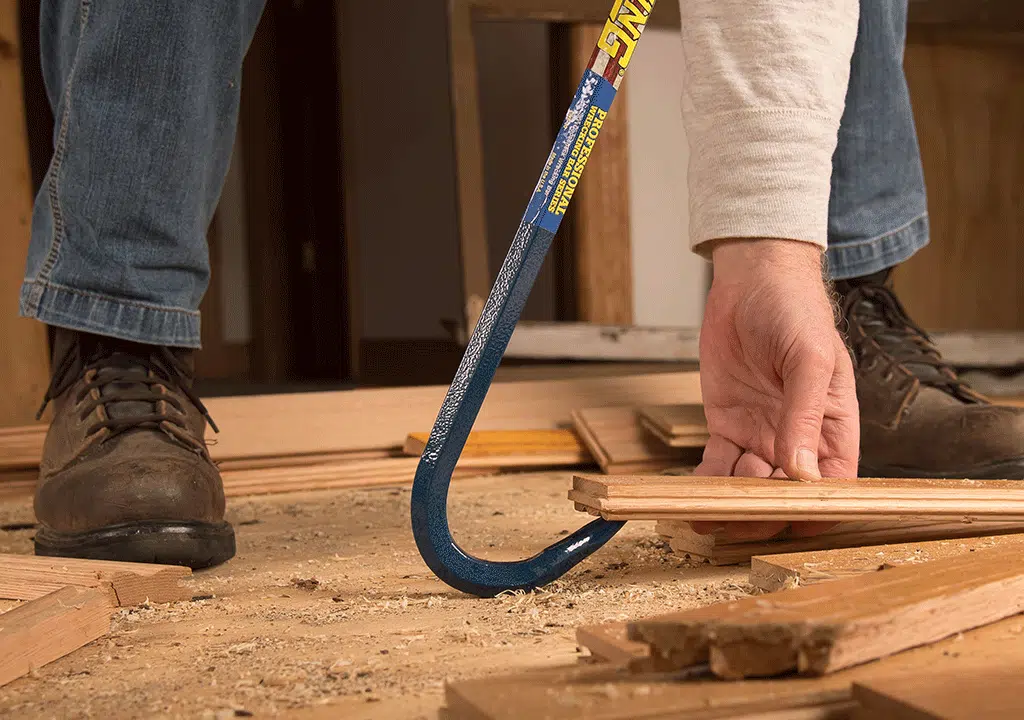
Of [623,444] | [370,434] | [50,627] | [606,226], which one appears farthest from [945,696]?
[606,226]

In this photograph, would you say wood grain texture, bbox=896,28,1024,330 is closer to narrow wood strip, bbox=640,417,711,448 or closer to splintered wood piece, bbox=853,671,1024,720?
narrow wood strip, bbox=640,417,711,448

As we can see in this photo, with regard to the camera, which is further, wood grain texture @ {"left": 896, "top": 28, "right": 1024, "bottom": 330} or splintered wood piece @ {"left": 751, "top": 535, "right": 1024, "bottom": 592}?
wood grain texture @ {"left": 896, "top": 28, "right": 1024, "bottom": 330}

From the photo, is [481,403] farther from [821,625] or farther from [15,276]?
[15,276]

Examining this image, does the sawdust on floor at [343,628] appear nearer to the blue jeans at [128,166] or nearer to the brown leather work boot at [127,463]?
the brown leather work boot at [127,463]

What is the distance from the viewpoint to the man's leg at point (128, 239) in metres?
1.29

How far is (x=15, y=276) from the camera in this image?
98.0 inches

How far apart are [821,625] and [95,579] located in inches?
27.0

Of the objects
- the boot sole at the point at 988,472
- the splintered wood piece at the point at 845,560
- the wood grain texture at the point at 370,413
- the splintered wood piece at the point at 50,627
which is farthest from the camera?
the wood grain texture at the point at 370,413

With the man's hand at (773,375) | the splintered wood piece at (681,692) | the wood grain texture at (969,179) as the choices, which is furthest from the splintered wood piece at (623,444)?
the wood grain texture at (969,179)

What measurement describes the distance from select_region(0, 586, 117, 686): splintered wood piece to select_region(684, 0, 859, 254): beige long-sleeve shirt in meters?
0.74

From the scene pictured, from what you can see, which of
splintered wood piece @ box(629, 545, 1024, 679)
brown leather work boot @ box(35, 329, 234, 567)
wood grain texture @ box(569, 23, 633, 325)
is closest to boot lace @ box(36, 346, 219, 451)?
brown leather work boot @ box(35, 329, 234, 567)

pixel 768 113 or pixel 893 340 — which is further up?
pixel 768 113

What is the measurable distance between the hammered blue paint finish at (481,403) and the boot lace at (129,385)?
49 cm

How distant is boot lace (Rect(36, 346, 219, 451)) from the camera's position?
1.30m
